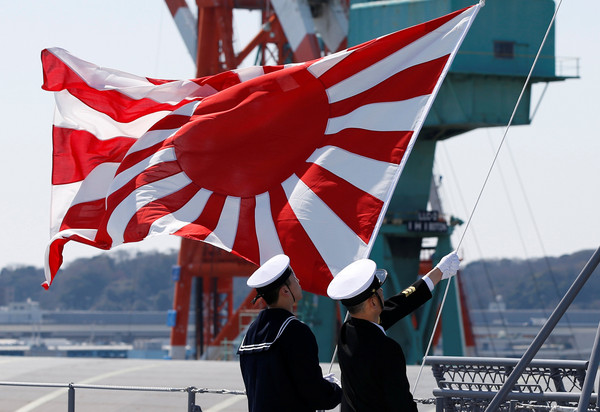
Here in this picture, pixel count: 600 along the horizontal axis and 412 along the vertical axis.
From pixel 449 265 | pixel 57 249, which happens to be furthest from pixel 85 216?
pixel 449 265

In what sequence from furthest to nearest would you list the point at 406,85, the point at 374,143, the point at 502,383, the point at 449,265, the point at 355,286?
the point at 406,85 → the point at 374,143 → the point at 449,265 → the point at 502,383 → the point at 355,286

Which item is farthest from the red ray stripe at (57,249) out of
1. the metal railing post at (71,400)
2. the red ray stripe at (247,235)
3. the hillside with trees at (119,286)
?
the hillside with trees at (119,286)

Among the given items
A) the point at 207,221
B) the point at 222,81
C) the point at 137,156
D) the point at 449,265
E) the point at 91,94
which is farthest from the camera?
the point at 91,94

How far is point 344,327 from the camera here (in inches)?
221

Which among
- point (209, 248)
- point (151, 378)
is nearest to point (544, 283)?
point (209, 248)

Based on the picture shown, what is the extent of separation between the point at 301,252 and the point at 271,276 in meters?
2.27

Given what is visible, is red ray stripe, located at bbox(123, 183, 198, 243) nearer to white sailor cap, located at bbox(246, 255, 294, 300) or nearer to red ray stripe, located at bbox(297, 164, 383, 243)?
red ray stripe, located at bbox(297, 164, 383, 243)

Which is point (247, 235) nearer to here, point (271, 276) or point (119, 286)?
point (271, 276)

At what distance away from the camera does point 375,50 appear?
8719 millimetres

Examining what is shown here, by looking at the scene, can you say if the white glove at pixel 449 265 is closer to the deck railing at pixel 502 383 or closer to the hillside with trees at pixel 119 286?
the deck railing at pixel 502 383

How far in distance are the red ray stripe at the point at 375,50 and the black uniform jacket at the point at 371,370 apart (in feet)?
11.8

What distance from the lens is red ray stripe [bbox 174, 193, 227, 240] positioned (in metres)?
8.38

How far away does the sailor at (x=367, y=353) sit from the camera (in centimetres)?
529

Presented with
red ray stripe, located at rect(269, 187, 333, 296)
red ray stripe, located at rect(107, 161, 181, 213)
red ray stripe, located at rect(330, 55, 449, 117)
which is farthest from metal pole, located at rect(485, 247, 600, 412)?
red ray stripe, located at rect(107, 161, 181, 213)
